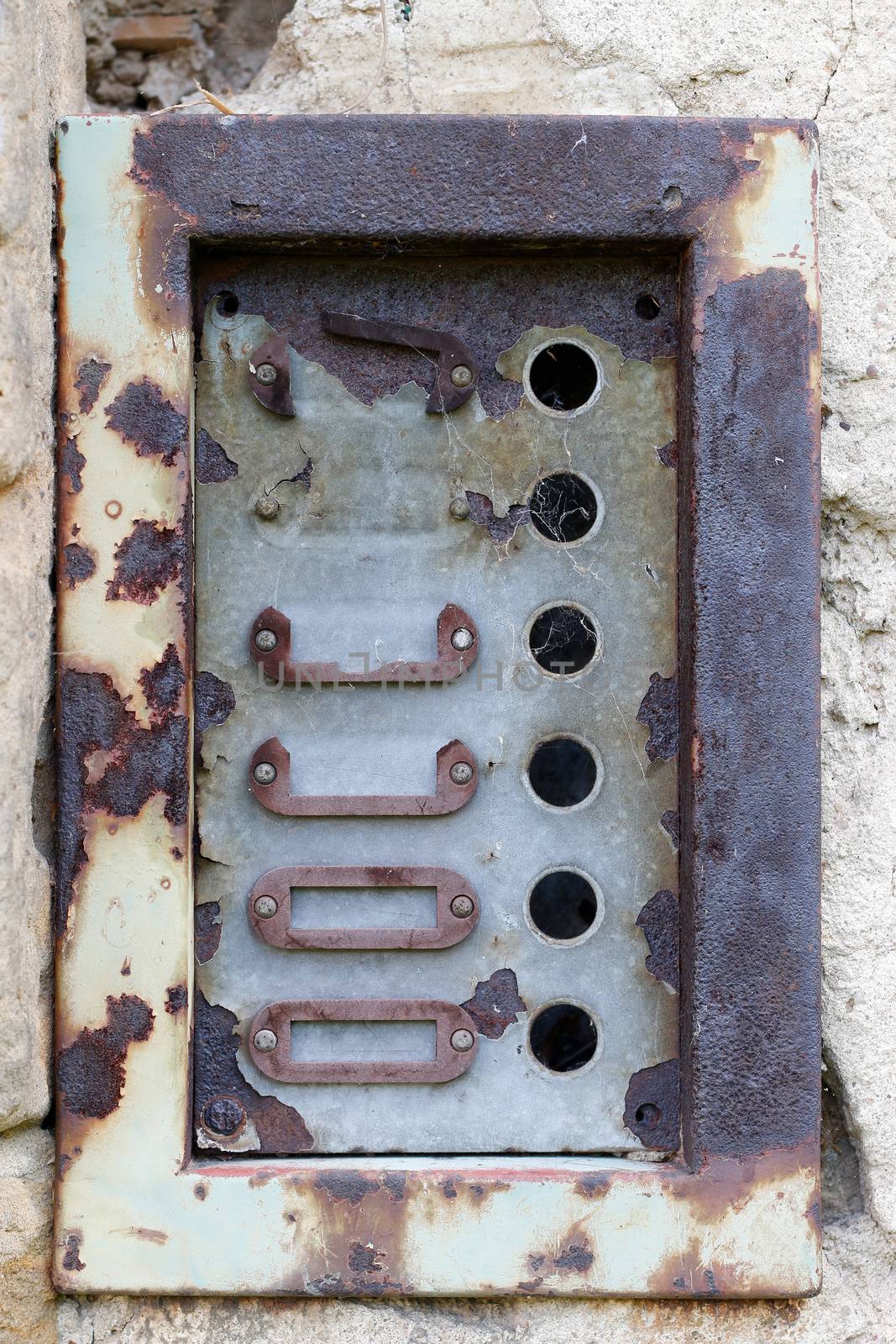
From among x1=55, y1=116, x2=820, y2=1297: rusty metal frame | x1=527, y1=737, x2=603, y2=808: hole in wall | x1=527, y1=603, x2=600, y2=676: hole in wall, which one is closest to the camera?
x1=55, y1=116, x2=820, y2=1297: rusty metal frame

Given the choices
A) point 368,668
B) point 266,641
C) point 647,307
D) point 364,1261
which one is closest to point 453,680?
point 368,668

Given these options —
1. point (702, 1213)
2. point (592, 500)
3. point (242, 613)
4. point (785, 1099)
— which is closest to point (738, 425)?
point (592, 500)

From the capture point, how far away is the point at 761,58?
42.8 inches

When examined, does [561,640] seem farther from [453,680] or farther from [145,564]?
[145,564]

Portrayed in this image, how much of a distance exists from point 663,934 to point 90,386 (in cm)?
74

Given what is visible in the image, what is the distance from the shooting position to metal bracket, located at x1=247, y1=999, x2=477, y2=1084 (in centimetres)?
106

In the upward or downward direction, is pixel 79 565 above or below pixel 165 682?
above

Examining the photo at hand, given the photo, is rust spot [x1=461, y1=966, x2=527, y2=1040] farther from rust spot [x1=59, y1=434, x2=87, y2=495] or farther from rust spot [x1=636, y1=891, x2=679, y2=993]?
rust spot [x1=59, y1=434, x2=87, y2=495]

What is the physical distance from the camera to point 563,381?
1.18 metres

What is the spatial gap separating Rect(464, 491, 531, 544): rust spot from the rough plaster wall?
39 cm

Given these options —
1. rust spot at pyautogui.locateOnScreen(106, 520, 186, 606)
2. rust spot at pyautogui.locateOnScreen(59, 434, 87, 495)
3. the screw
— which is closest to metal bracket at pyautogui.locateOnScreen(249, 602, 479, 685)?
rust spot at pyautogui.locateOnScreen(106, 520, 186, 606)

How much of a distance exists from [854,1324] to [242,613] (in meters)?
0.89

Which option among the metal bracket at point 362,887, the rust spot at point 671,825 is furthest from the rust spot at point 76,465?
the rust spot at point 671,825

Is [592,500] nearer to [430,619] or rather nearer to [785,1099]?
[430,619]
